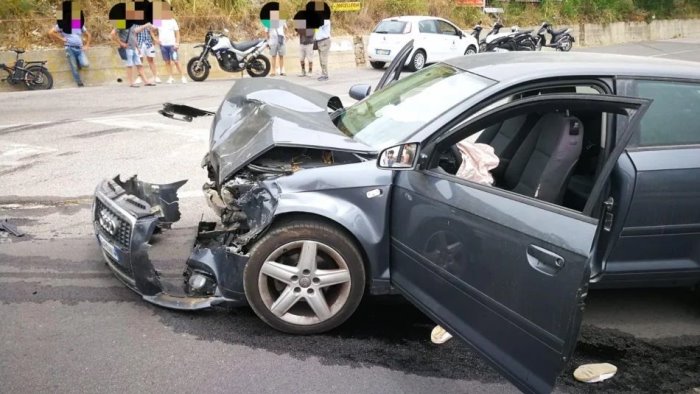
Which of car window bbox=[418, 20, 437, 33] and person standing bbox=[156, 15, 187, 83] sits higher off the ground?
car window bbox=[418, 20, 437, 33]

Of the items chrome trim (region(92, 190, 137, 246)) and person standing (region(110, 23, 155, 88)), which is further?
person standing (region(110, 23, 155, 88))

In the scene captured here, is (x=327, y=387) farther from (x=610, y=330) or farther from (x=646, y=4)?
(x=646, y=4)

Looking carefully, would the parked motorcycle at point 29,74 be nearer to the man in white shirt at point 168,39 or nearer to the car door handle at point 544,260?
the man in white shirt at point 168,39

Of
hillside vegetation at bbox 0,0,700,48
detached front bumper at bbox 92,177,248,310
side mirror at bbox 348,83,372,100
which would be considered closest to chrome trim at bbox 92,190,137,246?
detached front bumper at bbox 92,177,248,310

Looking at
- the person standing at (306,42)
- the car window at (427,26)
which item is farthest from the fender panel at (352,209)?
the car window at (427,26)

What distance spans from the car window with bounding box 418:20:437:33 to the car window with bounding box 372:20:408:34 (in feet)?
2.07

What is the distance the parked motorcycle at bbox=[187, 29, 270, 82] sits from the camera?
1405 centimetres

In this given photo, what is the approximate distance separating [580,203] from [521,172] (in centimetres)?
38

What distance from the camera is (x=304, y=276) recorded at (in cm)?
323

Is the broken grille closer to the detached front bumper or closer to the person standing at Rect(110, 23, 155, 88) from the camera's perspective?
the detached front bumper

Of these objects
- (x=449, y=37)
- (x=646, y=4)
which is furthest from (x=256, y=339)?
(x=646, y=4)

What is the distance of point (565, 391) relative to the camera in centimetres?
299

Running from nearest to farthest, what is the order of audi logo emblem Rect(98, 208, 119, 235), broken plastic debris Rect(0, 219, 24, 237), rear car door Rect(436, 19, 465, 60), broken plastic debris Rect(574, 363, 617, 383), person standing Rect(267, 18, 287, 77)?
1. broken plastic debris Rect(574, 363, 617, 383)
2. audi logo emblem Rect(98, 208, 119, 235)
3. broken plastic debris Rect(0, 219, 24, 237)
4. person standing Rect(267, 18, 287, 77)
5. rear car door Rect(436, 19, 465, 60)

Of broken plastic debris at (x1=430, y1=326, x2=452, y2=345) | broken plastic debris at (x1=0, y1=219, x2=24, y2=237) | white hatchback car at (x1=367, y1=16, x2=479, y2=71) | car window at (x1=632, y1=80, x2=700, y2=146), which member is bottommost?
broken plastic debris at (x1=430, y1=326, x2=452, y2=345)
